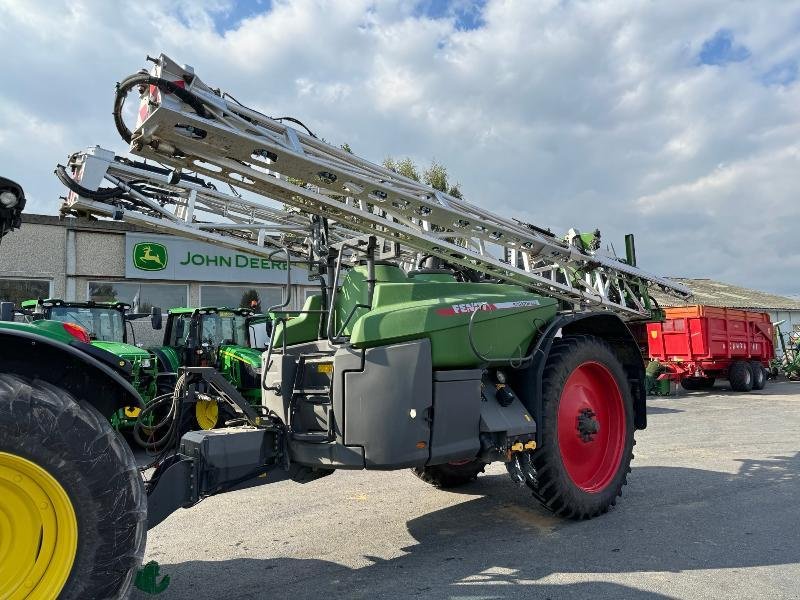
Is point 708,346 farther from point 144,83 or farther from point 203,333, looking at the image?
point 144,83

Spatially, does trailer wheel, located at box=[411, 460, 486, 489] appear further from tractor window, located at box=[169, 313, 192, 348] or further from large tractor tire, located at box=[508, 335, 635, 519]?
tractor window, located at box=[169, 313, 192, 348]

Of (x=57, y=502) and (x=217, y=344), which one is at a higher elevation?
(x=217, y=344)

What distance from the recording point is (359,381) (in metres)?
3.88

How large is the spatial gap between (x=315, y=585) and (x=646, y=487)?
355cm

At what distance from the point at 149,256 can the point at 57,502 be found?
1666 centimetres

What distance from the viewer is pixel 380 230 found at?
25.3 ft

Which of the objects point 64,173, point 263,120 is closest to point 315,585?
point 263,120

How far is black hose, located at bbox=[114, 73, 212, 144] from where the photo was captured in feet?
16.2

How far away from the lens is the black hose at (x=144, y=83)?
4.95 metres

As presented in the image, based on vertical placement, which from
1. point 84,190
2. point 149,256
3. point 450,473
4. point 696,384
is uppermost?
point 149,256

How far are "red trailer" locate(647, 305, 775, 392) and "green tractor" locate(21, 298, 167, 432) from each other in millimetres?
12070

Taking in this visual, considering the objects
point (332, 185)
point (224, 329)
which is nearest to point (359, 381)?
point (332, 185)

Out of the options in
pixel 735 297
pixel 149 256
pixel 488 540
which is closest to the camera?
pixel 488 540

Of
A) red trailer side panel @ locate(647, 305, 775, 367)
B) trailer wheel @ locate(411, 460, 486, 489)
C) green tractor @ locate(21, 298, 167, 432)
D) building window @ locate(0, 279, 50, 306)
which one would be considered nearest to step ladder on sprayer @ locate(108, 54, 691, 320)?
trailer wheel @ locate(411, 460, 486, 489)
